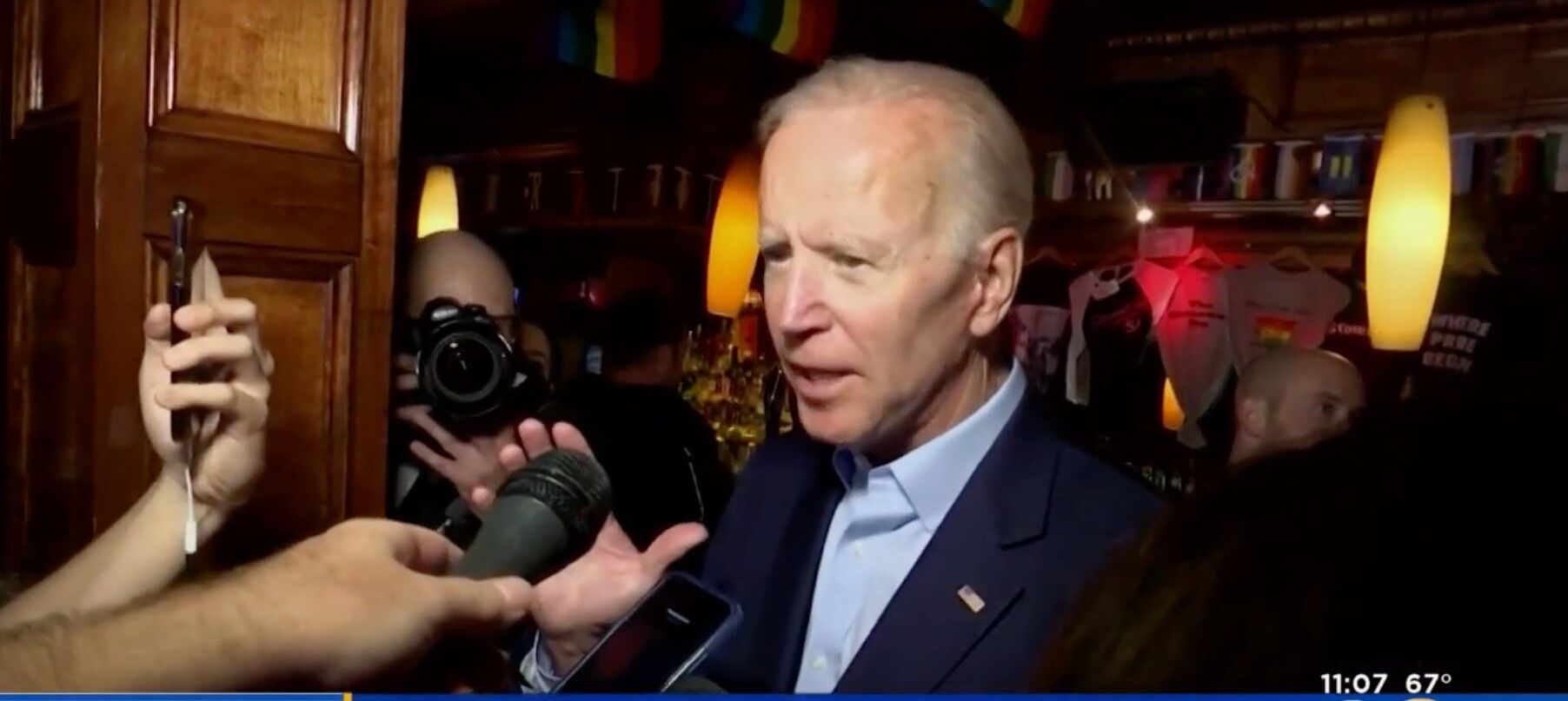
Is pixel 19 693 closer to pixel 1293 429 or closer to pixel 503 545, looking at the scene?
pixel 503 545

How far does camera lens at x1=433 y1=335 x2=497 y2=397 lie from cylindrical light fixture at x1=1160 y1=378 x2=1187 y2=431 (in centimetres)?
55

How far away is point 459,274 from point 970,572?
51 cm

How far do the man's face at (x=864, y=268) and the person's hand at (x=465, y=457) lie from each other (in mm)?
267

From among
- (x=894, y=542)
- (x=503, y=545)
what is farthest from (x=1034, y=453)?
(x=503, y=545)

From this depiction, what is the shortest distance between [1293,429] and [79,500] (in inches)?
38.9

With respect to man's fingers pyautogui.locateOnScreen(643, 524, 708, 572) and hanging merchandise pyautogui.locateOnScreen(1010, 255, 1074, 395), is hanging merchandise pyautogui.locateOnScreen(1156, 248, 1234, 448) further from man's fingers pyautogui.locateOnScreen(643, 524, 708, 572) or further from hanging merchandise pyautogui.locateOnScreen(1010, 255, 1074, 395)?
man's fingers pyautogui.locateOnScreen(643, 524, 708, 572)

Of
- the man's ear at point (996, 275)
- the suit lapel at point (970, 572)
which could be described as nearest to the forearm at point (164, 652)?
the suit lapel at point (970, 572)

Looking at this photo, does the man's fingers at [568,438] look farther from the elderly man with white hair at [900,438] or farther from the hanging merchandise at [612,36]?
the hanging merchandise at [612,36]

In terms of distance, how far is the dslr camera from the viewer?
3.16 feet

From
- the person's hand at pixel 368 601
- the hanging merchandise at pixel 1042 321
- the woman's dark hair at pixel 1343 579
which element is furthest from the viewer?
the hanging merchandise at pixel 1042 321

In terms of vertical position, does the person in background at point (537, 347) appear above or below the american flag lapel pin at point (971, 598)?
above

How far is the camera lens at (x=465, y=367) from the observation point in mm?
964

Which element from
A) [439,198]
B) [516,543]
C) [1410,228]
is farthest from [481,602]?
[1410,228]

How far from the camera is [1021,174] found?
0.85 m
